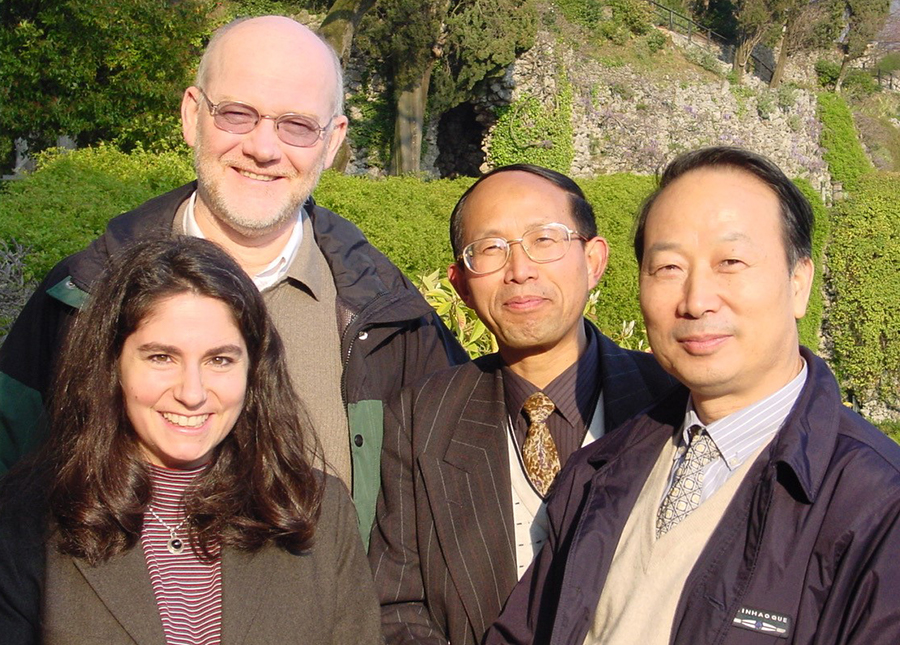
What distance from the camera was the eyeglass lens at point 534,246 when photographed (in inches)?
94.8

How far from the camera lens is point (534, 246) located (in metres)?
2.42

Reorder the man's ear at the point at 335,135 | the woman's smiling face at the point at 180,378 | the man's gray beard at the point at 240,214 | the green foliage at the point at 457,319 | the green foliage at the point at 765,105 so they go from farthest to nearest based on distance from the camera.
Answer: the green foliage at the point at 765,105, the green foliage at the point at 457,319, the man's ear at the point at 335,135, the man's gray beard at the point at 240,214, the woman's smiling face at the point at 180,378

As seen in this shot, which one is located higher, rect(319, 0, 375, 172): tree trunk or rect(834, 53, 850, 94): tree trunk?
rect(834, 53, 850, 94): tree trunk

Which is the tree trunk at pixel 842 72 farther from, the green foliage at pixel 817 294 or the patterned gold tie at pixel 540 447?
the patterned gold tie at pixel 540 447

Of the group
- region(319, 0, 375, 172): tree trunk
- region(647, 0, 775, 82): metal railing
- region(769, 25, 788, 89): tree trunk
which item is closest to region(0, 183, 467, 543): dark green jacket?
region(319, 0, 375, 172): tree trunk

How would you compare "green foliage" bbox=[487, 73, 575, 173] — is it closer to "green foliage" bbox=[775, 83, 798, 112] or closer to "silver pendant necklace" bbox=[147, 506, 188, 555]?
"green foliage" bbox=[775, 83, 798, 112]

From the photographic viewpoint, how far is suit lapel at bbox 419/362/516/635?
2.25 metres

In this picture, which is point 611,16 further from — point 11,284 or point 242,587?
point 242,587

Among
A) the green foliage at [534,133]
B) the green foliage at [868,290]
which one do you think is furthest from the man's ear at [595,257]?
the green foliage at [534,133]

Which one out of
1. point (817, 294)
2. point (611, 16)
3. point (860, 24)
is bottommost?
point (817, 294)

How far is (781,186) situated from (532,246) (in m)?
0.76

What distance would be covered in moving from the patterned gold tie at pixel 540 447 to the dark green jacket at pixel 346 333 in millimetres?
424

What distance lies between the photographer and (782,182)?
5.94ft

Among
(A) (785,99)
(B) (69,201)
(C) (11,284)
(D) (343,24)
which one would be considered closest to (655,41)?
(A) (785,99)
